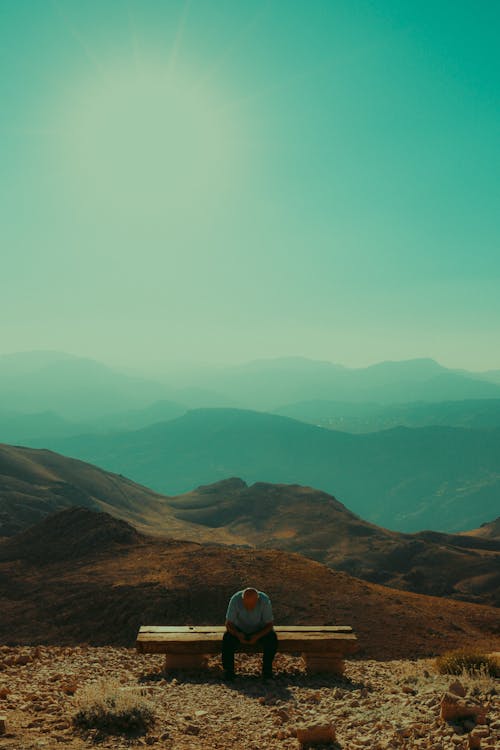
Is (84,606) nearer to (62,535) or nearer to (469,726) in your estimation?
(62,535)

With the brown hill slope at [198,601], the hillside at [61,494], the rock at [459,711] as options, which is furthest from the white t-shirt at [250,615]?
the hillside at [61,494]

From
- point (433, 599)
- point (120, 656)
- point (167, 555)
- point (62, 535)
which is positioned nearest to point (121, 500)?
point (62, 535)

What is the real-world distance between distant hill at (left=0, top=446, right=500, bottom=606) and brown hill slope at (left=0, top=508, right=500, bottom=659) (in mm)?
4983

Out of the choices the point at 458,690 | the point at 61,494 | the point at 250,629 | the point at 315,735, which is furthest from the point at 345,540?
the point at 315,735

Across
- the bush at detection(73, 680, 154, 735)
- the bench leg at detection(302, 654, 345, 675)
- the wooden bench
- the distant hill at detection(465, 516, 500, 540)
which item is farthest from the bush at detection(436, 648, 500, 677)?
the distant hill at detection(465, 516, 500, 540)

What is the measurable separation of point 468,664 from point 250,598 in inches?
143

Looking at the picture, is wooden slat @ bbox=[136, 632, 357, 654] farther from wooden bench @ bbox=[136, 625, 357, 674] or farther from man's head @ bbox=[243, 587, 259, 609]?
man's head @ bbox=[243, 587, 259, 609]

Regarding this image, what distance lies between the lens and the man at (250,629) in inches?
303

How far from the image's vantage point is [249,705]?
6.61 m

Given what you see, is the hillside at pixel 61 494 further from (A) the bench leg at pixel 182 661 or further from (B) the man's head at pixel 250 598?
(B) the man's head at pixel 250 598

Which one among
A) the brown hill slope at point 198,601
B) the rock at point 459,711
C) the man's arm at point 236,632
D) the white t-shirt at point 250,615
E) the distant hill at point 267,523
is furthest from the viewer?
the distant hill at point 267,523

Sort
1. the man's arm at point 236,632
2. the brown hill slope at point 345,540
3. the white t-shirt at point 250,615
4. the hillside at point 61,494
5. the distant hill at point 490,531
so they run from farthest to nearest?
the distant hill at point 490,531 < the hillside at point 61,494 < the brown hill slope at point 345,540 < the white t-shirt at point 250,615 < the man's arm at point 236,632

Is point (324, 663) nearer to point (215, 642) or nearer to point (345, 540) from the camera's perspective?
point (215, 642)

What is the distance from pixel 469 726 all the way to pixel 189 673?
14.5 ft
